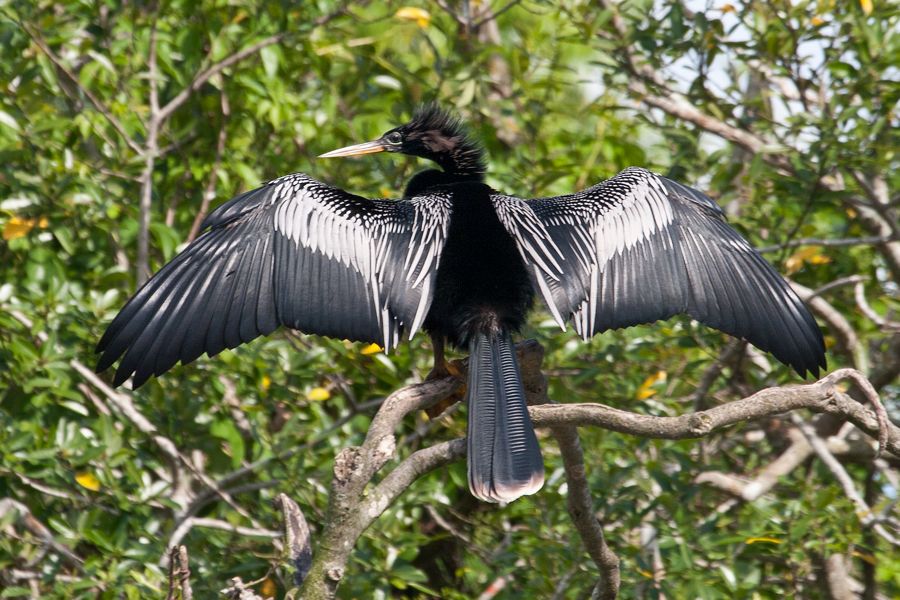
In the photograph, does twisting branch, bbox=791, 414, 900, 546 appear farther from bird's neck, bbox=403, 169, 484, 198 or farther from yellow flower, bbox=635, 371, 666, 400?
bird's neck, bbox=403, 169, 484, 198

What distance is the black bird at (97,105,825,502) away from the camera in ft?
10.5

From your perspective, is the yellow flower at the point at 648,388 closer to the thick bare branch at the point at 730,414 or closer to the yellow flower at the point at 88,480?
the thick bare branch at the point at 730,414

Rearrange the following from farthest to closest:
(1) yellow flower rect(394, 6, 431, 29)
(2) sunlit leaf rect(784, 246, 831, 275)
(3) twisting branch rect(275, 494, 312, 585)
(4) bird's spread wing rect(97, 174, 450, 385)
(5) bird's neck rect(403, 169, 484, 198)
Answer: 1. (1) yellow flower rect(394, 6, 431, 29)
2. (2) sunlit leaf rect(784, 246, 831, 275)
3. (5) bird's neck rect(403, 169, 484, 198)
4. (4) bird's spread wing rect(97, 174, 450, 385)
5. (3) twisting branch rect(275, 494, 312, 585)

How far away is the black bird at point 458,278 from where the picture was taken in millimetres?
3197

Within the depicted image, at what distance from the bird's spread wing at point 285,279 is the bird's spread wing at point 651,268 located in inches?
13.2

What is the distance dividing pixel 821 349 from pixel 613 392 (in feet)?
3.04

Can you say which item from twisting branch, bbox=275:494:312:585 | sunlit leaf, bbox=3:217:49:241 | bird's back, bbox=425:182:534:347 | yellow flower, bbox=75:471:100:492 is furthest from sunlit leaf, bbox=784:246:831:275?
sunlit leaf, bbox=3:217:49:241

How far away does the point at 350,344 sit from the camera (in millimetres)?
4312

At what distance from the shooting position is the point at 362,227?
11.2ft

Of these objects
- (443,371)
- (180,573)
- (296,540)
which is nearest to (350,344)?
(443,371)

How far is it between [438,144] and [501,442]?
1.43 metres

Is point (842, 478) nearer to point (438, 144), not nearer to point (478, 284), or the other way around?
point (478, 284)

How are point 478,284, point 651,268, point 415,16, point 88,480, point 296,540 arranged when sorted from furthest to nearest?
point 415,16 → point 88,480 → point 651,268 → point 478,284 → point 296,540

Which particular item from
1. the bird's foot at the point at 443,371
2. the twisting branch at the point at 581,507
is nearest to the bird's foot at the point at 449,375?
the bird's foot at the point at 443,371
